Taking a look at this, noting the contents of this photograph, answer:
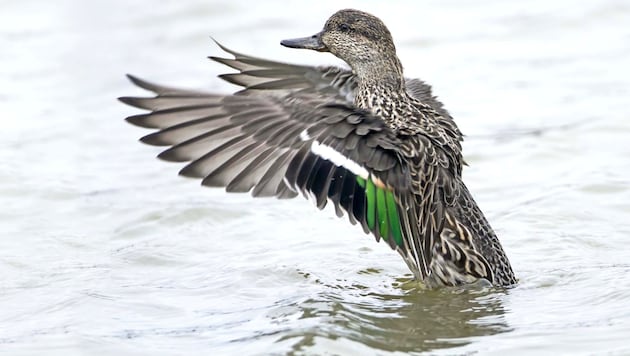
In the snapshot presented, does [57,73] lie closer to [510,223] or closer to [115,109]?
[115,109]

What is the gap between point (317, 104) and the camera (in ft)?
25.1

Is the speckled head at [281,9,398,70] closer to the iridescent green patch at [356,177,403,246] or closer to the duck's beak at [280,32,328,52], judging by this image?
the duck's beak at [280,32,328,52]

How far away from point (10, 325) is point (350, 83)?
272 centimetres

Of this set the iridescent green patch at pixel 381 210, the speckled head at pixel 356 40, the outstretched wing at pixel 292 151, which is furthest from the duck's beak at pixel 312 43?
the iridescent green patch at pixel 381 210

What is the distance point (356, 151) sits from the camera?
7.31m

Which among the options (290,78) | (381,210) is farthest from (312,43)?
(381,210)

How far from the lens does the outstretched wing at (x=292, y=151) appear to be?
7285 millimetres

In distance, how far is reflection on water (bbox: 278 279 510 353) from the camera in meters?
7.05

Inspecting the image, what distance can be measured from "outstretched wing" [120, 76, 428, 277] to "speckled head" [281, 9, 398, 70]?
816 millimetres

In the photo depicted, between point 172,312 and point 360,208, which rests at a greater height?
point 360,208

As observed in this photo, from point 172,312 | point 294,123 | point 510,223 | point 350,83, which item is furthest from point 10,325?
point 510,223

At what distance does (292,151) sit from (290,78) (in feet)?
3.49

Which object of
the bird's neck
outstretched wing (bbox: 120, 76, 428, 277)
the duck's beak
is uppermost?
the duck's beak

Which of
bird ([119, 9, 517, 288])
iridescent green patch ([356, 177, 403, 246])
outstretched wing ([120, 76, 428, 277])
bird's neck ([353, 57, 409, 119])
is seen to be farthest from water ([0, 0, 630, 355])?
bird's neck ([353, 57, 409, 119])
